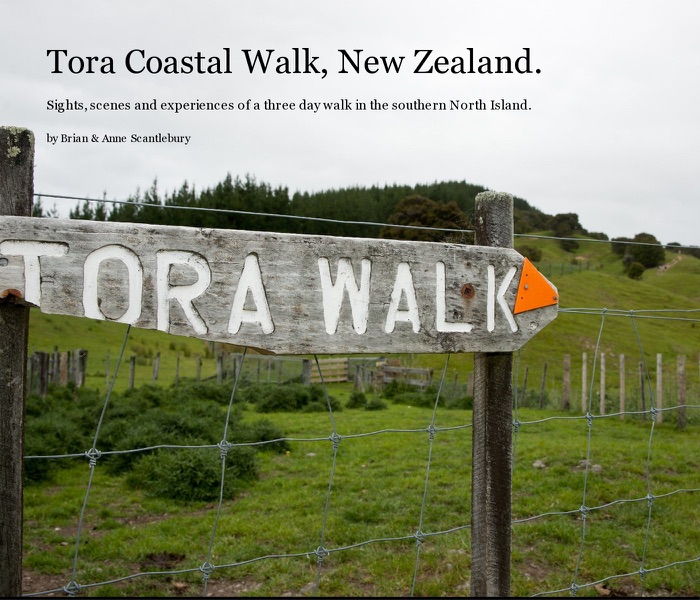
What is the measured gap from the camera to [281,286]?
2.21 m

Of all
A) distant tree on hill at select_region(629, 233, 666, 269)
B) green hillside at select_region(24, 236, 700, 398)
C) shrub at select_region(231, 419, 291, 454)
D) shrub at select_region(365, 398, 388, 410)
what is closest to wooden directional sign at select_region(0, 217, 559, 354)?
shrub at select_region(231, 419, 291, 454)

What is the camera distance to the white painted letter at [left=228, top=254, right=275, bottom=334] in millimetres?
2162

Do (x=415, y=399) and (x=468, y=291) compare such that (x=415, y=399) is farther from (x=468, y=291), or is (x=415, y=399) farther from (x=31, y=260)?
(x=31, y=260)

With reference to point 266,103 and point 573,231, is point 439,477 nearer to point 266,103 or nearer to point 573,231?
point 266,103

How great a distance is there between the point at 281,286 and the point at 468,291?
718 mm

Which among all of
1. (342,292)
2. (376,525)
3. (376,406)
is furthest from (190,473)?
(376,406)

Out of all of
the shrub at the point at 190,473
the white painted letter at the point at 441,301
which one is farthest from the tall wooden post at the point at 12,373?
the shrub at the point at 190,473

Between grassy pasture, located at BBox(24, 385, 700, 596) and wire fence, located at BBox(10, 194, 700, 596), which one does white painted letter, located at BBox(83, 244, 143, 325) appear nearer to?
wire fence, located at BBox(10, 194, 700, 596)

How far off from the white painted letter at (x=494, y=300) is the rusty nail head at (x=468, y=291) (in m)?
0.07

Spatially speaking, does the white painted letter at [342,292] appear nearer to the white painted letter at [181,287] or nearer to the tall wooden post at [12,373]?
the white painted letter at [181,287]

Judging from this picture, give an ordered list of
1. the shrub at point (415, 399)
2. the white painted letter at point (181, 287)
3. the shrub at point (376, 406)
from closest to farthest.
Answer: the white painted letter at point (181, 287), the shrub at point (376, 406), the shrub at point (415, 399)

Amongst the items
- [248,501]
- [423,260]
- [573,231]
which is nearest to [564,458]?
[248,501]

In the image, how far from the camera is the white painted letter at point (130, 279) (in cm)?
203

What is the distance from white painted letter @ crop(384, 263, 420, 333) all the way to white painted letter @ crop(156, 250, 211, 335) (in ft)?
2.12
